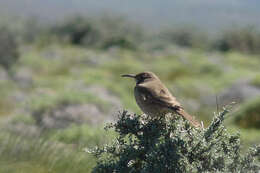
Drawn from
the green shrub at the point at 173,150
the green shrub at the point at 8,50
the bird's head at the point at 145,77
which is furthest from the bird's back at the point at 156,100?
the green shrub at the point at 8,50

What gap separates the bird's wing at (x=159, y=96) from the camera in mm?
4000

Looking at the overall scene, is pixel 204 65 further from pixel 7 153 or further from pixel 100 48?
pixel 7 153

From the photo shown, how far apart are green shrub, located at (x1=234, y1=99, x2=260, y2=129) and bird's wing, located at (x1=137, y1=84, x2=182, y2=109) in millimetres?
6749

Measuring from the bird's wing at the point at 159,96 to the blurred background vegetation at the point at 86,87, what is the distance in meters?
0.43

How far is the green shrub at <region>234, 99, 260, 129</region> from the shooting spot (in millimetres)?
10703

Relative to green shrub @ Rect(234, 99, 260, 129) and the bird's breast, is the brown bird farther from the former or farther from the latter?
green shrub @ Rect(234, 99, 260, 129)

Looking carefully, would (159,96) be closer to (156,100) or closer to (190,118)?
(156,100)

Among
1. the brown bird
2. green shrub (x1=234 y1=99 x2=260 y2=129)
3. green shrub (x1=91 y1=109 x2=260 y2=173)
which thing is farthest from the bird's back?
green shrub (x1=234 y1=99 x2=260 y2=129)

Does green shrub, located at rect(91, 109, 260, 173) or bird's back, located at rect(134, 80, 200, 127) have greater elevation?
bird's back, located at rect(134, 80, 200, 127)

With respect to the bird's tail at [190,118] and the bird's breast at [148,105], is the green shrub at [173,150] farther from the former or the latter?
the bird's breast at [148,105]

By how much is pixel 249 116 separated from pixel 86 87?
17.1 ft

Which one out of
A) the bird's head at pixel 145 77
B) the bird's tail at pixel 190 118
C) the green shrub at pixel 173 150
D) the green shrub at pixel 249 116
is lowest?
the green shrub at pixel 173 150

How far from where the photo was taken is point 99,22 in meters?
41.5

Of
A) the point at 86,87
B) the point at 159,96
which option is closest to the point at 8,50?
the point at 86,87
